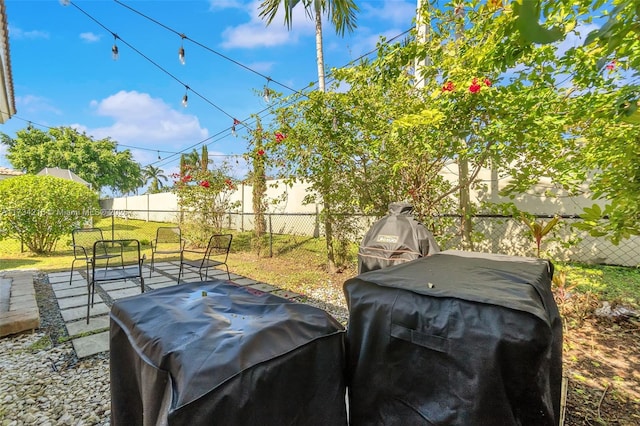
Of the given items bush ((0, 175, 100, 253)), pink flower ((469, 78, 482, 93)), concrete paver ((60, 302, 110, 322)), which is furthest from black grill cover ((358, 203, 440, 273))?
bush ((0, 175, 100, 253))

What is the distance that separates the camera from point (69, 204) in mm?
6816

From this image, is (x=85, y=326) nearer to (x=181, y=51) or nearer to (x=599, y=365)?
(x=599, y=365)

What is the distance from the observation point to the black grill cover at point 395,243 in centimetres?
222

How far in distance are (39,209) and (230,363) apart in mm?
8217

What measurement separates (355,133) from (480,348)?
3.33 metres

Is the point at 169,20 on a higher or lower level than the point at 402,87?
higher

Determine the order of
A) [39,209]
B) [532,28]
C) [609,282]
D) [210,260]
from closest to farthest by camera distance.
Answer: [532,28], [609,282], [210,260], [39,209]

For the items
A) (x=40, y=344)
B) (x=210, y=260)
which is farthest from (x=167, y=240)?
(x=40, y=344)

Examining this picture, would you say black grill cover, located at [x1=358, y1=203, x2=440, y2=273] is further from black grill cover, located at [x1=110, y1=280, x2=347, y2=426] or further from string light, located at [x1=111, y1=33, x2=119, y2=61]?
string light, located at [x1=111, y1=33, x2=119, y2=61]

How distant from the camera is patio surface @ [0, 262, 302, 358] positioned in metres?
2.67

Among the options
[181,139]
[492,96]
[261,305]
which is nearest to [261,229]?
[492,96]

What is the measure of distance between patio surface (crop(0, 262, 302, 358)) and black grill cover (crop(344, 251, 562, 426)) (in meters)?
2.63

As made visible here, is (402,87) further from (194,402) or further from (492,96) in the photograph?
(194,402)

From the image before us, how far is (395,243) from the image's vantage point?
2.28 m
